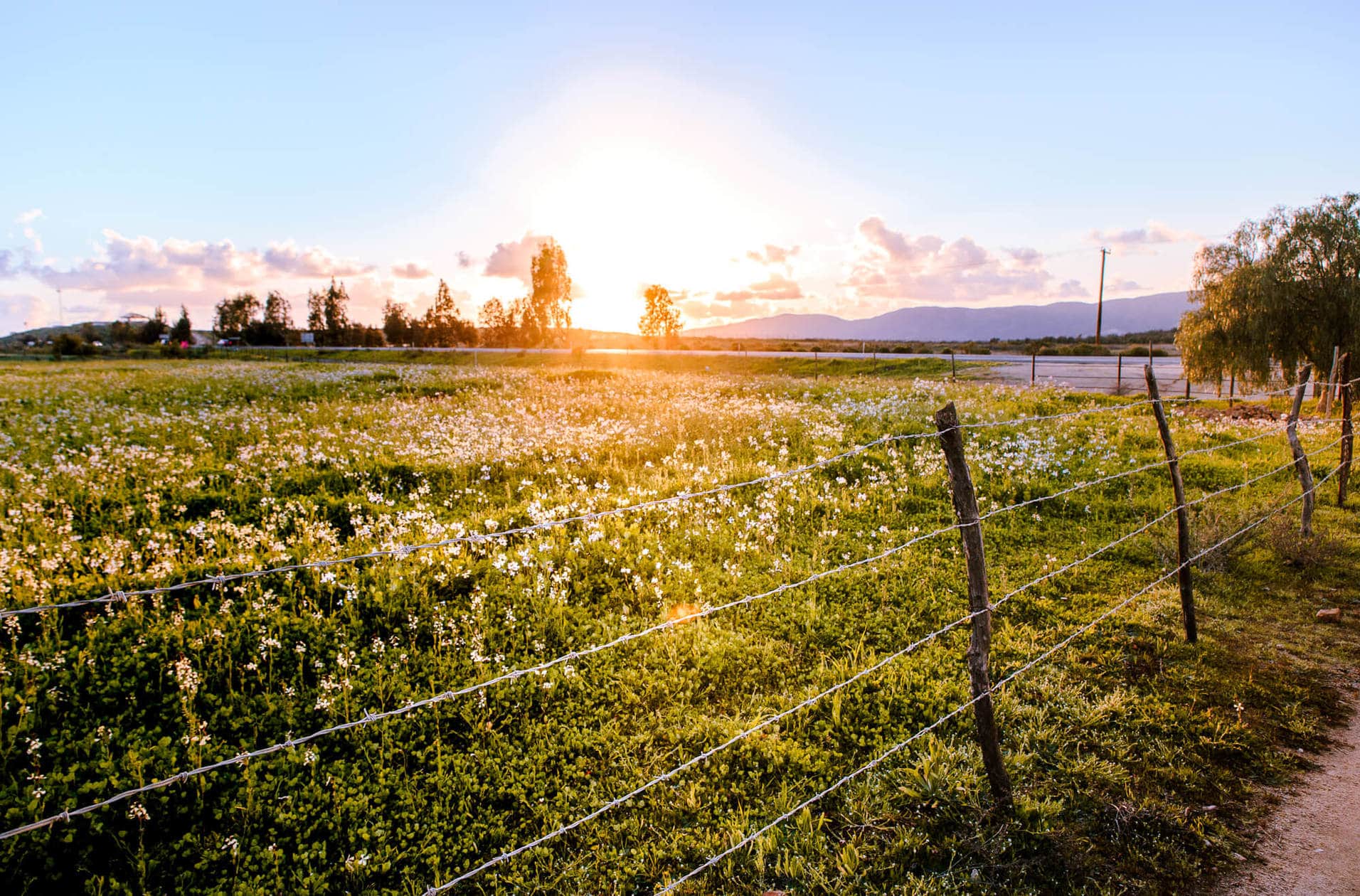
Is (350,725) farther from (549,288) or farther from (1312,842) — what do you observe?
(549,288)

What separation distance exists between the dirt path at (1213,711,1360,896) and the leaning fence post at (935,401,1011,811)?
4.24 feet

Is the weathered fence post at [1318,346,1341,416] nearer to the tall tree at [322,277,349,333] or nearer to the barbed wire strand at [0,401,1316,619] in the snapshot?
the barbed wire strand at [0,401,1316,619]

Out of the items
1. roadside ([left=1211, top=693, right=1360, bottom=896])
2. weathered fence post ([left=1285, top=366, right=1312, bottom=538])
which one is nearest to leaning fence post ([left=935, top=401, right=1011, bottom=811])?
roadside ([left=1211, top=693, right=1360, bottom=896])

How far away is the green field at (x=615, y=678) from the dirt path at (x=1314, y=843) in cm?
18

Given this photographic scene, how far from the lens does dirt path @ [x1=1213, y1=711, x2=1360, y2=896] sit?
385 centimetres

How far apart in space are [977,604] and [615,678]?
10.6ft

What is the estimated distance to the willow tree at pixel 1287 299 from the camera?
20.6 meters

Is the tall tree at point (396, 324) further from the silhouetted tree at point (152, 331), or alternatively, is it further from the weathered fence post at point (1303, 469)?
the weathered fence post at point (1303, 469)

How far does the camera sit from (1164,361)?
47.7 meters

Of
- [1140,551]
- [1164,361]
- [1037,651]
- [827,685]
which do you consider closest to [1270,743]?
[1037,651]

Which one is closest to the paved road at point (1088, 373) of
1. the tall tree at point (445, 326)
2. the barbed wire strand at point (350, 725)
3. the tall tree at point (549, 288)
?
the barbed wire strand at point (350, 725)

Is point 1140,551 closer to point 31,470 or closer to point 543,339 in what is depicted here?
point 31,470

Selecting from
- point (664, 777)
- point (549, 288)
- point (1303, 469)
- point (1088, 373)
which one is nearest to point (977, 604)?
point (664, 777)

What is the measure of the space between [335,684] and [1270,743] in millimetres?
7649
